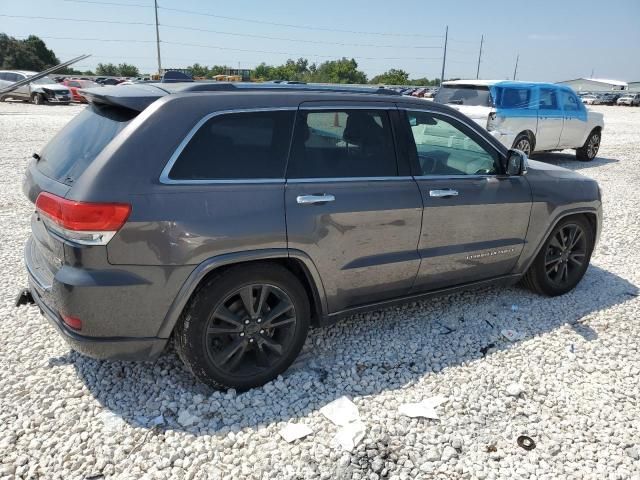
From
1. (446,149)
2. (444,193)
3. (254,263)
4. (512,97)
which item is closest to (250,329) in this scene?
(254,263)

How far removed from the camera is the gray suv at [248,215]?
2.51 metres

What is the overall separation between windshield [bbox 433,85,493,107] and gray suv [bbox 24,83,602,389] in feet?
22.1

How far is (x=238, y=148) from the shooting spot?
2.81m

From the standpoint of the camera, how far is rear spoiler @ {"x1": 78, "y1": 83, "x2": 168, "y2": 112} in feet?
8.85

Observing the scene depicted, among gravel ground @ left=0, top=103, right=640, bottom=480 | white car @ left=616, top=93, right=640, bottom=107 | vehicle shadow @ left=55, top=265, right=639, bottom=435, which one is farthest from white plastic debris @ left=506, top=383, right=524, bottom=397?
white car @ left=616, top=93, right=640, bottom=107

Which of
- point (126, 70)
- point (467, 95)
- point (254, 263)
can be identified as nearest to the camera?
point (254, 263)

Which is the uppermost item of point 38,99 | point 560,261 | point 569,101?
point 569,101

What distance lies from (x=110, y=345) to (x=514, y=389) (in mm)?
2436

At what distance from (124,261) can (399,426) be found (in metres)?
1.74

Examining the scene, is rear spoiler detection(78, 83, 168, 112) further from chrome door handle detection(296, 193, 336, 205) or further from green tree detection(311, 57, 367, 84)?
green tree detection(311, 57, 367, 84)

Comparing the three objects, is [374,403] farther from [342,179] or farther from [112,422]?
[112,422]

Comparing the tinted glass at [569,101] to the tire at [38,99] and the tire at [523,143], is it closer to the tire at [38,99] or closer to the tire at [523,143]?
the tire at [523,143]

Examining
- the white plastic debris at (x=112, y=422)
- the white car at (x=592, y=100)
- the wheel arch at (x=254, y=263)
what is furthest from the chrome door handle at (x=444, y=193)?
the white car at (x=592, y=100)

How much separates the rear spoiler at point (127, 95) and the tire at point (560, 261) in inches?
133
